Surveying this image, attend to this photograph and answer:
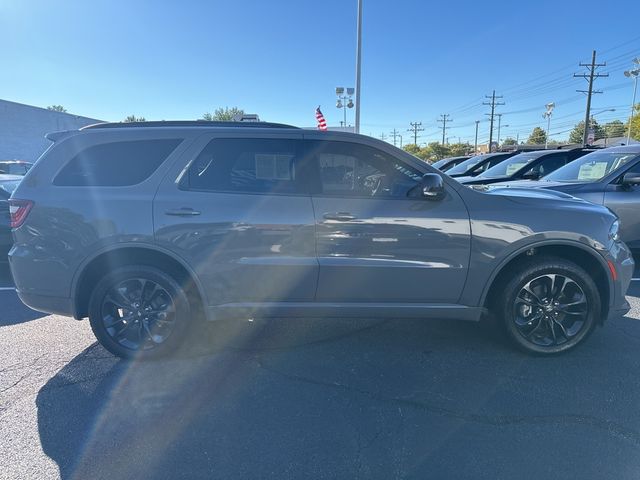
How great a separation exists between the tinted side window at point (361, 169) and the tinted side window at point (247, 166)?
Answer: 222mm

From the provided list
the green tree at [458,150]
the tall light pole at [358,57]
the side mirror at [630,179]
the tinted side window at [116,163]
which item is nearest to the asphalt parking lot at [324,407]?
the tinted side window at [116,163]

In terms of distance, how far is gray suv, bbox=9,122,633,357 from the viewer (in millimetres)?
3148

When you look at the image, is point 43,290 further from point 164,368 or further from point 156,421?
point 156,421

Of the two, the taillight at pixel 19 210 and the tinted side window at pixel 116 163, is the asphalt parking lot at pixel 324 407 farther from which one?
the tinted side window at pixel 116 163

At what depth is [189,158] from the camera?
325 cm

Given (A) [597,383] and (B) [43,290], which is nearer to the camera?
(A) [597,383]

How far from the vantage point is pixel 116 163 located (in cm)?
327

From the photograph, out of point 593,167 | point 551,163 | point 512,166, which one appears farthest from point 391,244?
point 512,166

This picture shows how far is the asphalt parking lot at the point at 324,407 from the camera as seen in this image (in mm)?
2252

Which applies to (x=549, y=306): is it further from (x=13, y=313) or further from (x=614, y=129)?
(x=614, y=129)

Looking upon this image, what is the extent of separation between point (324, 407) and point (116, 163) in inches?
97.7

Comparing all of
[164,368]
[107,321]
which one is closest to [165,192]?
[107,321]

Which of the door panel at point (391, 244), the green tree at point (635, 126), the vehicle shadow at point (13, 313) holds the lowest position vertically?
the vehicle shadow at point (13, 313)

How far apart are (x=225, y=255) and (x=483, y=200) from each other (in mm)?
2093
